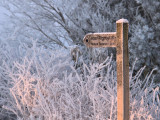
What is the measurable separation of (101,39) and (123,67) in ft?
1.08

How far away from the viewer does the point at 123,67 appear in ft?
6.06

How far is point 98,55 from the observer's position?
472 centimetres

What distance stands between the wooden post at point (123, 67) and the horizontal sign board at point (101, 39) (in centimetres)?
7

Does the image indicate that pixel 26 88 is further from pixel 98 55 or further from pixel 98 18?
pixel 98 18

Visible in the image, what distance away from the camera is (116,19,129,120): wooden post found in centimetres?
184

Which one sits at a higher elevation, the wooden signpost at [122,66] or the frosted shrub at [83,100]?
the wooden signpost at [122,66]

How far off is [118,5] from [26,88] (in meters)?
3.16

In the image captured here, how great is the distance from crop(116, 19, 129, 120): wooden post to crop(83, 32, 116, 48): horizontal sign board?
0.24 feet

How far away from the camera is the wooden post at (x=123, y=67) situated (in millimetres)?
1838

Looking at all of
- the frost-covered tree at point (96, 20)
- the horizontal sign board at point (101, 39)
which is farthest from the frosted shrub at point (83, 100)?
the frost-covered tree at point (96, 20)

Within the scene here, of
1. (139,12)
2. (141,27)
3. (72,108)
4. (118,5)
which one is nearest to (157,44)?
(141,27)

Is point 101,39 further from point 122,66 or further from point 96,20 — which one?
point 96,20

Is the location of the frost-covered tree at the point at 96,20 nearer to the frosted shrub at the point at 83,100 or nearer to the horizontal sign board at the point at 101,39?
the frosted shrub at the point at 83,100

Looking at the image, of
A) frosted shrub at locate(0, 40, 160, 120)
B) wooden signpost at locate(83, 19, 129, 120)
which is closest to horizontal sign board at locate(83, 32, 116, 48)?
wooden signpost at locate(83, 19, 129, 120)
